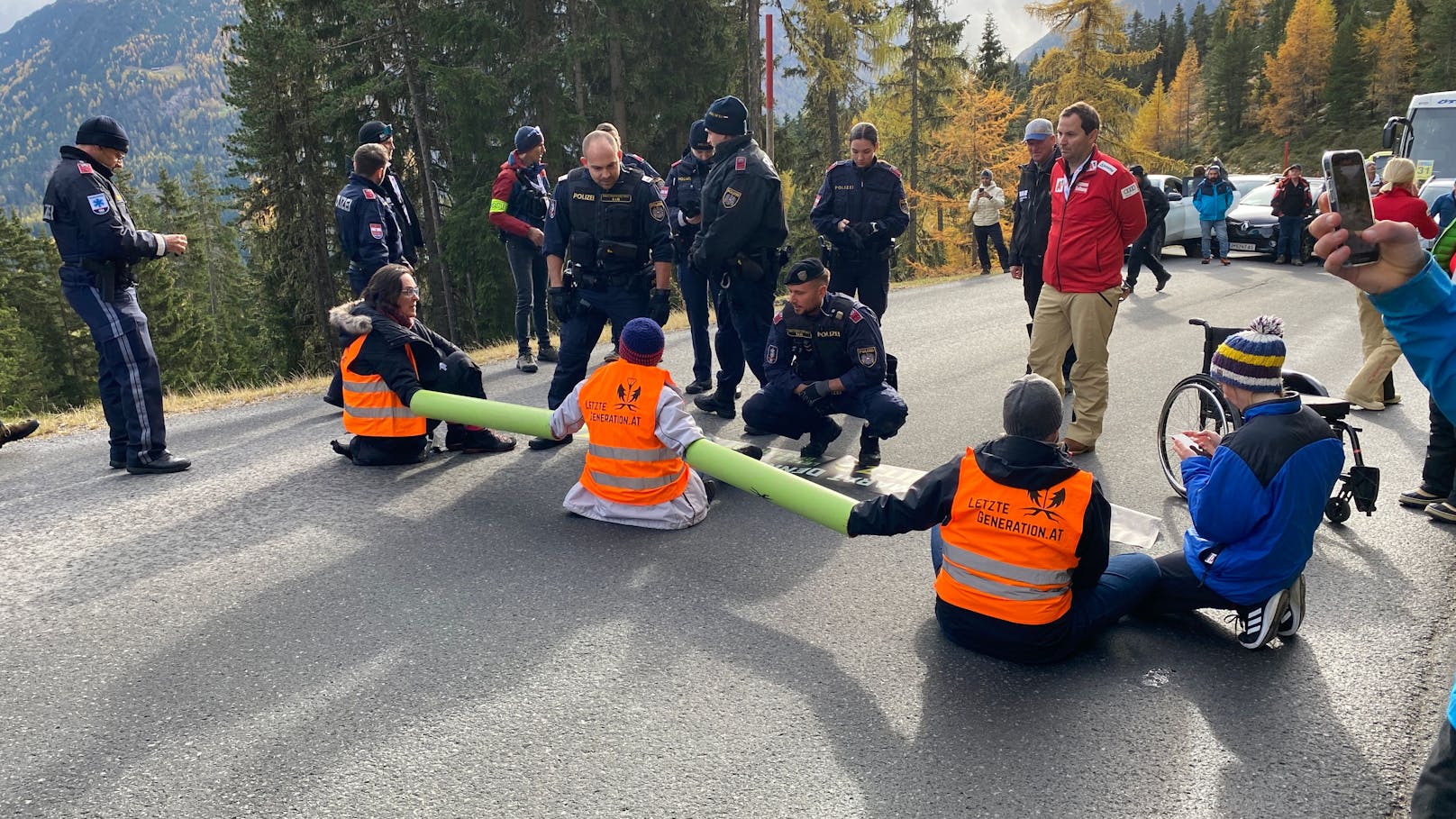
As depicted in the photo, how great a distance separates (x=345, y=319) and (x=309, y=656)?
2.88 meters

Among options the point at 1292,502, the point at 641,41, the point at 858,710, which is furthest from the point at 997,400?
the point at 641,41

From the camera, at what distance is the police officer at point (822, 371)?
244 inches

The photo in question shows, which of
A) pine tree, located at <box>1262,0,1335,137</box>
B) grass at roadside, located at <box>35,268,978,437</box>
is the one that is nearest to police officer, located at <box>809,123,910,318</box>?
grass at roadside, located at <box>35,268,978,437</box>

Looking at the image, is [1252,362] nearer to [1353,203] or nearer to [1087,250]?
[1353,203]

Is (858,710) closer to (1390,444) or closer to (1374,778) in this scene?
(1374,778)

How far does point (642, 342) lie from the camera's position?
5.21 metres

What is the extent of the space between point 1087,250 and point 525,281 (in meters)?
6.11

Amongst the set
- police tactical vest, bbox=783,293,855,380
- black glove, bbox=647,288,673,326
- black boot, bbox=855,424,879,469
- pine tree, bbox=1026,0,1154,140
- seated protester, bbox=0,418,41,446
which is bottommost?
black boot, bbox=855,424,879,469

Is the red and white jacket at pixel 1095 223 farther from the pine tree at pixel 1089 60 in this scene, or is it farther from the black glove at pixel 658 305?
the pine tree at pixel 1089 60

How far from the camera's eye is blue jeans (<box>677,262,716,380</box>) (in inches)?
329

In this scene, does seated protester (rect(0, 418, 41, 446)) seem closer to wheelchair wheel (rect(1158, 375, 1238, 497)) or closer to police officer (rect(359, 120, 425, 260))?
police officer (rect(359, 120, 425, 260))

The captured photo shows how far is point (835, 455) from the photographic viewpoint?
673cm

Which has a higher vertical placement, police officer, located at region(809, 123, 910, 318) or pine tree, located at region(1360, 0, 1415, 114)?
pine tree, located at region(1360, 0, 1415, 114)

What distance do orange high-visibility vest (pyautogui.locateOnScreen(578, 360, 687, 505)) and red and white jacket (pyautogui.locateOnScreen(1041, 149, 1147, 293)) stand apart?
3315 millimetres
